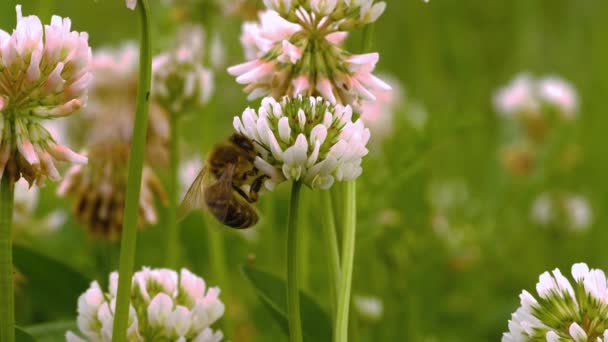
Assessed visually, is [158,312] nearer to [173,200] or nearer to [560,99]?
[173,200]

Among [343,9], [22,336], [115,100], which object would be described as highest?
[115,100]

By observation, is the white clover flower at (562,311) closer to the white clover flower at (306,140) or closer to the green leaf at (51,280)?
the white clover flower at (306,140)

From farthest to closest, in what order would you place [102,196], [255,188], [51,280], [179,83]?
[179,83] → [102,196] → [51,280] → [255,188]

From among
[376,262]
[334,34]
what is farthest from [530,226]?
[334,34]

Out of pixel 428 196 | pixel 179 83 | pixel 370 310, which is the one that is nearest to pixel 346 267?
pixel 179 83

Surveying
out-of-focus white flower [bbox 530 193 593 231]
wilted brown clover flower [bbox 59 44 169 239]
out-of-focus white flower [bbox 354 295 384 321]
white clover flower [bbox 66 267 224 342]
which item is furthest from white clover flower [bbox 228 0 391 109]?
out-of-focus white flower [bbox 530 193 593 231]

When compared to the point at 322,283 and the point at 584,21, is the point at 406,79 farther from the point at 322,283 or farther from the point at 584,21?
the point at 322,283
